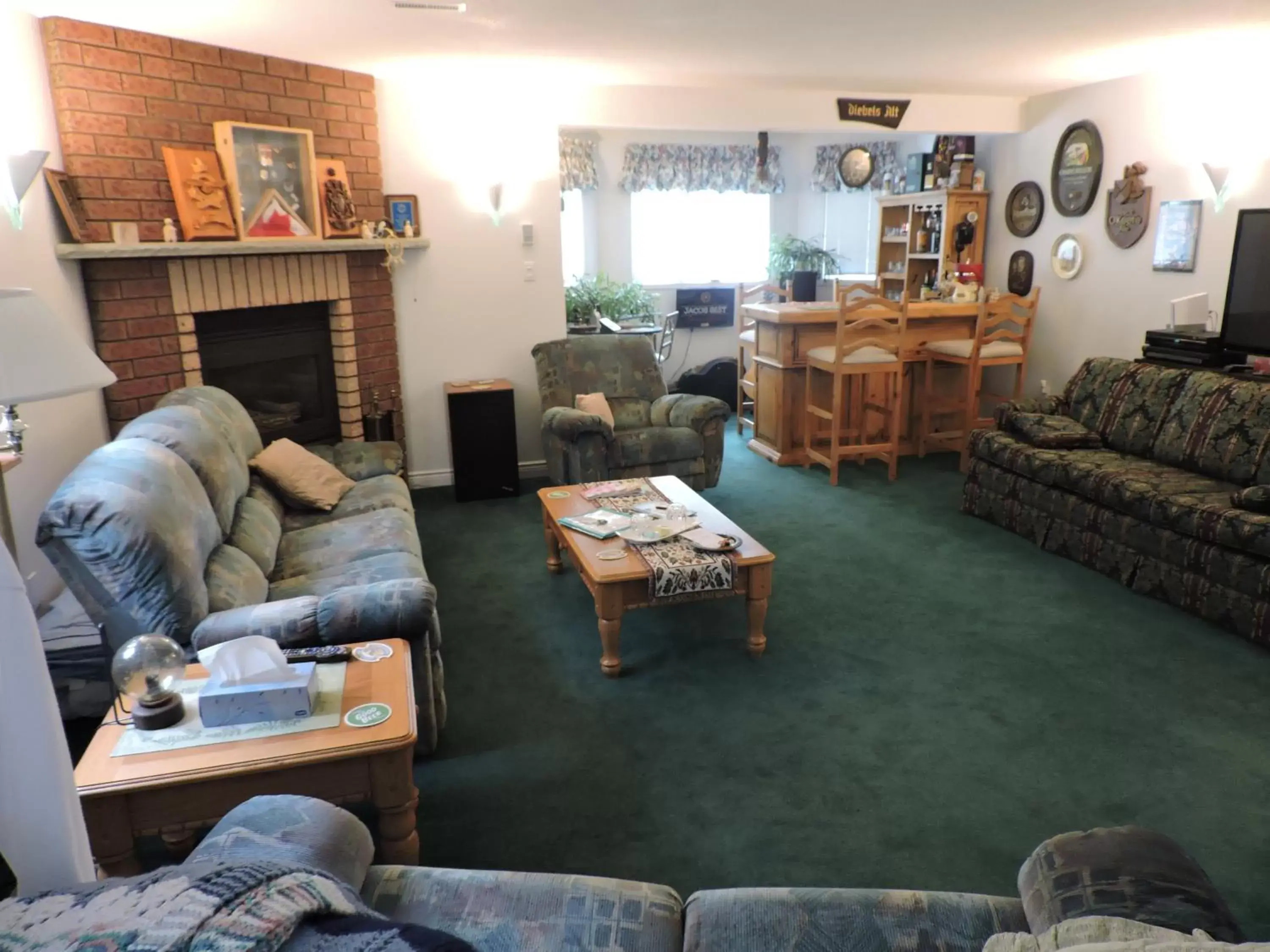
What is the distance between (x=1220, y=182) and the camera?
441cm

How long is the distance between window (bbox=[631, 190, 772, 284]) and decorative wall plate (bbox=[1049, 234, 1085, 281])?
294 cm

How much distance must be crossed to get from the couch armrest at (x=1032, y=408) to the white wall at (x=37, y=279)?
4.22 meters

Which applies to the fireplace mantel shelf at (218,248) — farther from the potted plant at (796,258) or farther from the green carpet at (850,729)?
the potted plant at (796,258)

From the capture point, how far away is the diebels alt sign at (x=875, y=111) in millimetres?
5445

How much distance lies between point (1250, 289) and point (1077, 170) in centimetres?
164

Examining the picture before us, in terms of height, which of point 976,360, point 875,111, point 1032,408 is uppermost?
point 875,111

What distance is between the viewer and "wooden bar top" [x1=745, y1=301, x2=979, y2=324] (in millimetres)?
5293

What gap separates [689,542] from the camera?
10.2ft

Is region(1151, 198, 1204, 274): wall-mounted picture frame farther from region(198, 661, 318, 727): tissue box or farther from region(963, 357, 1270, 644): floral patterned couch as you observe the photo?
region(198, 661, 318, 727): tissue box

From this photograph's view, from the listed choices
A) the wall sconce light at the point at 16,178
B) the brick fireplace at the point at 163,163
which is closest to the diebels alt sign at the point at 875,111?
the brick fireplace at the point at 163,163

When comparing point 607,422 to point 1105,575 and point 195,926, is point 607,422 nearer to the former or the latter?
point 1105,575

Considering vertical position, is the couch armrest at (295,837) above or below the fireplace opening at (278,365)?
below

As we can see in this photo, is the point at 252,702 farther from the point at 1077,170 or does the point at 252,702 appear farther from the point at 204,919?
the point at 1077,170

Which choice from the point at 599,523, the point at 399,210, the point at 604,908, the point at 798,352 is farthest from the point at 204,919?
the point at 798,352
